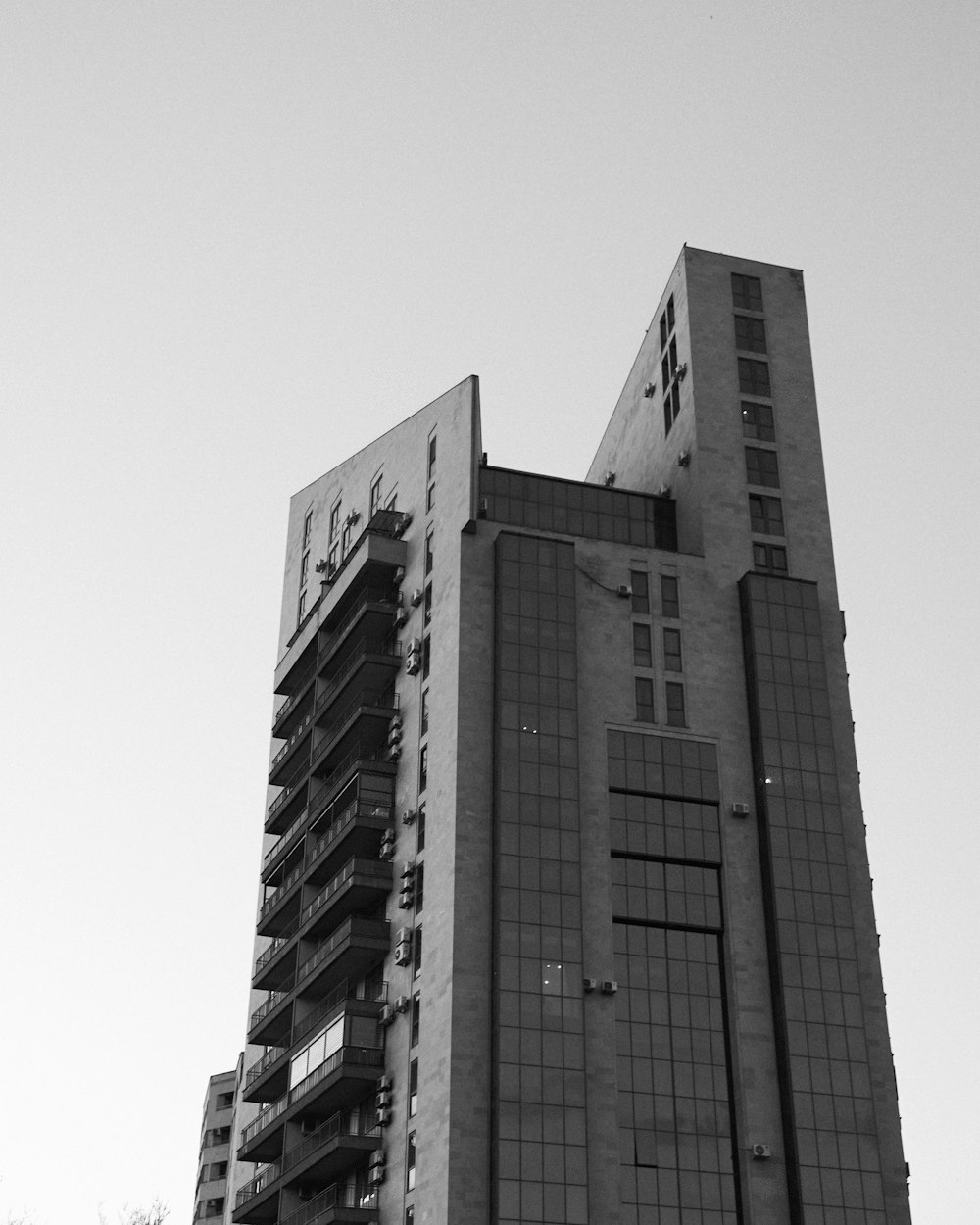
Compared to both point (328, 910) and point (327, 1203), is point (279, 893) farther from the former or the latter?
point (327, 1203)

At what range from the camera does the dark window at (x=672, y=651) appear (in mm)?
92625

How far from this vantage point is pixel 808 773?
89875 millimetres

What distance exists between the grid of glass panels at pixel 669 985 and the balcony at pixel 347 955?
13.3 meters

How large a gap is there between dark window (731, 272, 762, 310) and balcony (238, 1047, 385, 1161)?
52.2 meters

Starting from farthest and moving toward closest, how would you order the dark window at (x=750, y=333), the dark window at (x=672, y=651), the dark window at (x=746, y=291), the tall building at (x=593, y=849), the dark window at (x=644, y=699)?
the dark window at (x=746, y=291)
the dark window at (x=750, y=333)
the dark window at (x=672, y=651)
the dark window at (x=644, y=699)
the tall building at (x=593, y=849)

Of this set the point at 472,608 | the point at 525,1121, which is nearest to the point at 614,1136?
the point at 525,1121

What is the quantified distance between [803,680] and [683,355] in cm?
2375

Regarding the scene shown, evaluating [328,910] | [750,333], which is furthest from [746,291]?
[328,910]

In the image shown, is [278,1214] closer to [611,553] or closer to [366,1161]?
[366,1161]

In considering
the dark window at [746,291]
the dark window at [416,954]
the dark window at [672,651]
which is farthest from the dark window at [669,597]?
the dark window at [416,954]

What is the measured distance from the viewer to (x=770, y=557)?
98.3m

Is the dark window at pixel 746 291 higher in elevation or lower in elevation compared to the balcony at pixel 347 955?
higher

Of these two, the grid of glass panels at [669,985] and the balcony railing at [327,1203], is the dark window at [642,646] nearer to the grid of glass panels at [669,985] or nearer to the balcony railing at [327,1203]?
the grid of glass panels at [669,985]

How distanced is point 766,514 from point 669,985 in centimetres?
3024
